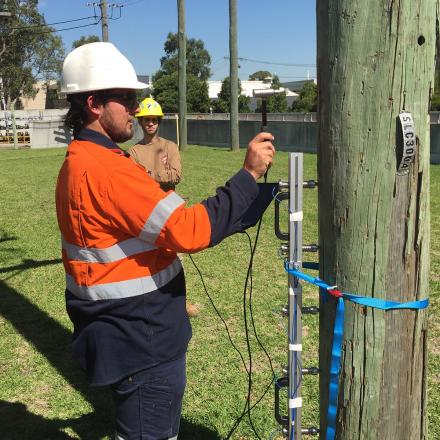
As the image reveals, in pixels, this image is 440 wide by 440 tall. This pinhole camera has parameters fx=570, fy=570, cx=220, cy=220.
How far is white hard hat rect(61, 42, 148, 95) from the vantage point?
2.17 m

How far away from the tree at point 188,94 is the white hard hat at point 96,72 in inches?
2502

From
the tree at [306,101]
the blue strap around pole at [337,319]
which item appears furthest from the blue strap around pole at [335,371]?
the tree at [306,101]

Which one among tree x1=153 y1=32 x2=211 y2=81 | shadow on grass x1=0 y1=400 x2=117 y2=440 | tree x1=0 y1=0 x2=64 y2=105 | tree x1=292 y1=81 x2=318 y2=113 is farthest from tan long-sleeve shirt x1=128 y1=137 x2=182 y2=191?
tree x1=153 y1=32 x2=211 y2=81

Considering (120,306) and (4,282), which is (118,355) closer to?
(120,306)

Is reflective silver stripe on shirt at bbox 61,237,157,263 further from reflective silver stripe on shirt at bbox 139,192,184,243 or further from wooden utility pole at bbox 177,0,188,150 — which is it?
wooden utility pole at bbox 177,0,188,150

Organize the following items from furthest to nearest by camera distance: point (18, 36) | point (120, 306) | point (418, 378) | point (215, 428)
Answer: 1. point (18, 36)
2. point (215, 428)
3. point (120, 306)
4. point (418, 378)

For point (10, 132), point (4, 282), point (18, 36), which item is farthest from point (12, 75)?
point (4, 282)

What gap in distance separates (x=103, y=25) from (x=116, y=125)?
25.3 metres

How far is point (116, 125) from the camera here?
2215 millimetres

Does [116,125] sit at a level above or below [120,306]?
above

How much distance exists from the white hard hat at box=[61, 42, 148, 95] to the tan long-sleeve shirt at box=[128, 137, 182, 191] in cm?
332

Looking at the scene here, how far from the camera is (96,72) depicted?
7.12 feet

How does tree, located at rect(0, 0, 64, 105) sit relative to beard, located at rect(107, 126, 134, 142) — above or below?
above

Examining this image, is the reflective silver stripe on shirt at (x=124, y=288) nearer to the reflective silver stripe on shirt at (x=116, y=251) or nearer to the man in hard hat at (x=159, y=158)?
the reflective silver stripe on shirt at (x=116, y=251)
